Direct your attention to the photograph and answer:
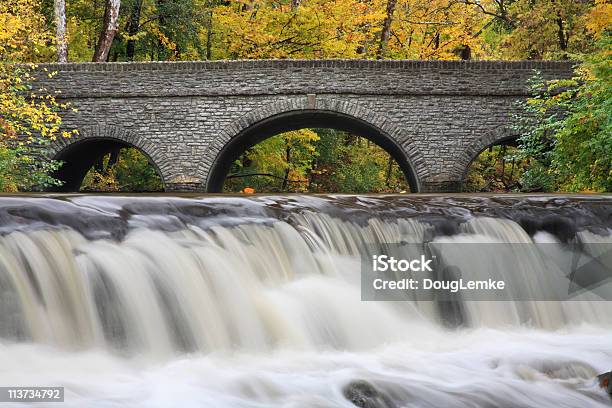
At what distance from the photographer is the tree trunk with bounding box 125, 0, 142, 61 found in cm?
2191

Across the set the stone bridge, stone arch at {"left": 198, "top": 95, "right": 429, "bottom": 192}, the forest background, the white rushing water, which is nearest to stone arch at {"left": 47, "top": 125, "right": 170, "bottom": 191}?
the stone bridge

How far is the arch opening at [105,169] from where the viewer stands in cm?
1738

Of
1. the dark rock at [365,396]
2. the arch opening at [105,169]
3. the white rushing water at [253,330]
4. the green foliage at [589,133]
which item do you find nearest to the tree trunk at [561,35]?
the green foliage at [589,133]

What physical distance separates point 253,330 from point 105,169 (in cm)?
1786

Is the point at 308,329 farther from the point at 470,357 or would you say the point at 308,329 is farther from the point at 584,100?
the point at 584,100

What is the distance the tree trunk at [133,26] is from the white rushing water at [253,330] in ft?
55.9

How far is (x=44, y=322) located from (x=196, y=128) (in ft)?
39.2

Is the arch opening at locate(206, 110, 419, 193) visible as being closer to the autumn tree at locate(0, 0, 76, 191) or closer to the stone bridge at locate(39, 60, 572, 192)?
the stone bridge at locate(39, 60, 572, 192)

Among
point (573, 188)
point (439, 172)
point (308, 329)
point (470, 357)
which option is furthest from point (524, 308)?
point (439, 172)

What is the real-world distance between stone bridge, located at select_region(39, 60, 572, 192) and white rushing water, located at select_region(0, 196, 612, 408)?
9538mm

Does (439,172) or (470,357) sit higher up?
(439,172)

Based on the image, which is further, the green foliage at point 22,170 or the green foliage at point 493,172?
the green foliage at point 493,172

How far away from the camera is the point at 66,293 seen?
481cm

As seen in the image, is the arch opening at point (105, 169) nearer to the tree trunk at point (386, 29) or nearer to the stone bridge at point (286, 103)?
the stone bridge at point (286, 103)
